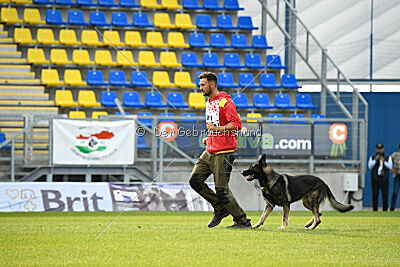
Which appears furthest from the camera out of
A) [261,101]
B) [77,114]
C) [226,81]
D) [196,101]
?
[226,81]

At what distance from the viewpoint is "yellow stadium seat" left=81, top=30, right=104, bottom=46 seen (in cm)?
2069

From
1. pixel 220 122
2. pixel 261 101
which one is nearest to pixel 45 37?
pixel 261 101

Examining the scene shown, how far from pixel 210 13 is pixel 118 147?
26.6 feet

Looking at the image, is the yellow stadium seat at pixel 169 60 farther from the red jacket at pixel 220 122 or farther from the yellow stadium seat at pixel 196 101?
the red jacket at pixel 220 122

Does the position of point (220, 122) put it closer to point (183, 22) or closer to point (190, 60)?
point (190, 60)

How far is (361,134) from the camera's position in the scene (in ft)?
56.4

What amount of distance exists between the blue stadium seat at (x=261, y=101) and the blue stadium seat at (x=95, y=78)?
430cm

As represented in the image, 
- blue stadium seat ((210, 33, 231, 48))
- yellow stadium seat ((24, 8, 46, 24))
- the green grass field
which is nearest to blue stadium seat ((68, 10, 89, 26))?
yellow stadium seat ((24, 8, 46, 24))

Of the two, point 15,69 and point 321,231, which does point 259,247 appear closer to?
point 321,231

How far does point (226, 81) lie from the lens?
20.1m

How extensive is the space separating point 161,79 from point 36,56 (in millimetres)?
3734

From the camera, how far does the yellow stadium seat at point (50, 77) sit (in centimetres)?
1970

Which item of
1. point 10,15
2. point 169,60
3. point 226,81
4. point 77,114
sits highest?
point 10,15

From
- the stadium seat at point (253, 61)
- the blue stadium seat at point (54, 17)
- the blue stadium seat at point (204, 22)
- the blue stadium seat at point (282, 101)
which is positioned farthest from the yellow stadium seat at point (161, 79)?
the blue stadium seat at point (54, 17)
